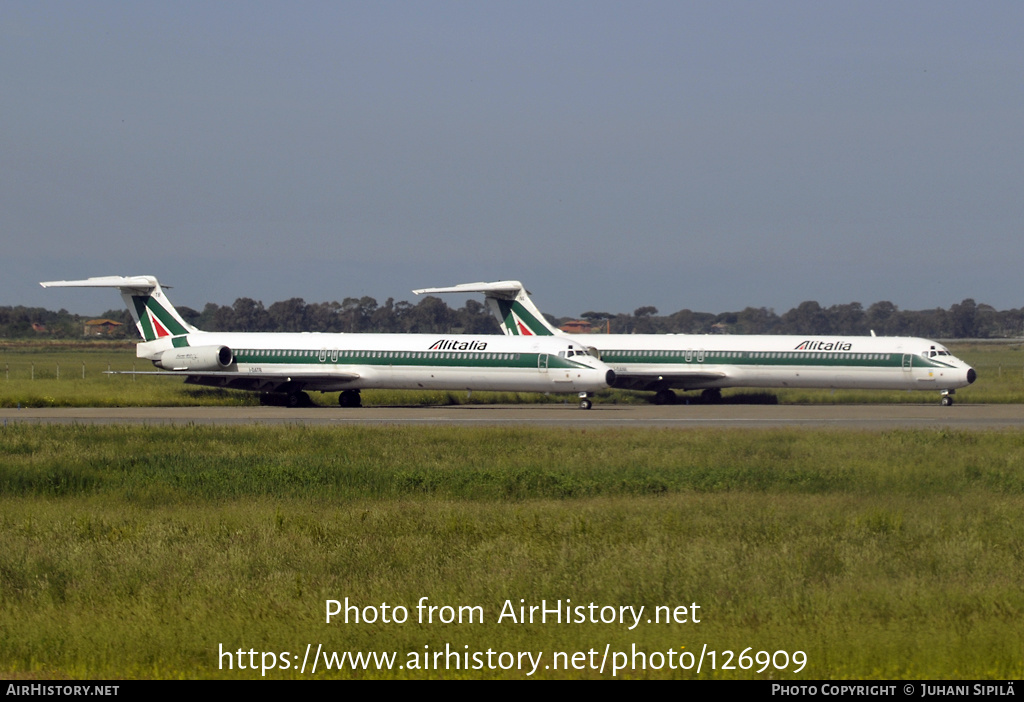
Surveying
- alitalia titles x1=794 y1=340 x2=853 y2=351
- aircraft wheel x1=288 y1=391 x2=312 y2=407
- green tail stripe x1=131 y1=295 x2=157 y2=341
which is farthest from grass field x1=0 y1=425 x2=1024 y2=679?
green tail stripe x1=131 y1=295 x2=157 y2=341

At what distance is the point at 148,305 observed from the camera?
45.8 metres

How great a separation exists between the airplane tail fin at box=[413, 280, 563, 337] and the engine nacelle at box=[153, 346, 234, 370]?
11.6m

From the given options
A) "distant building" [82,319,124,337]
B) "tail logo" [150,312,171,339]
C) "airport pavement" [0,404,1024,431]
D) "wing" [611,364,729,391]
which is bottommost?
"airport pavement" [0,404,1024,431]

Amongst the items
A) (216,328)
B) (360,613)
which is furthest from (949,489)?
(216,328)

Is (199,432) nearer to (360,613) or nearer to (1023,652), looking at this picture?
(360,613)

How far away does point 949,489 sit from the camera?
16438 millimetres

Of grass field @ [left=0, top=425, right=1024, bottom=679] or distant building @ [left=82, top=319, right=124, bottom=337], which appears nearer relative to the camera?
grass field @ [left=0, top=425, right=1024, bottom=679]

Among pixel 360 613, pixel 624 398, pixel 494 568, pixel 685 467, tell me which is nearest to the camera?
pixel 360 613

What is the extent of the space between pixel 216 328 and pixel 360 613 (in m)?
132

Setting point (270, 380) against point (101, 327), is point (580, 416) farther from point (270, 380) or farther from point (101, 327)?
point (101, 327)

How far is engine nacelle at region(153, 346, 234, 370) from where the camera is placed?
140 feet

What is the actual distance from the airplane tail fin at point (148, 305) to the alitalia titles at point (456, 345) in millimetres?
10835

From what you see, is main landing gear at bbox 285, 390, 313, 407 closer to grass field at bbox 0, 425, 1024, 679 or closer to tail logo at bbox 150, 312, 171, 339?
tail logo at bbox 150, 312, 171, 339

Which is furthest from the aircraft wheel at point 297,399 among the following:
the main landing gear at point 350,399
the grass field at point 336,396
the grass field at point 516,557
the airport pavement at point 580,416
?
the grass field at point 516,557
